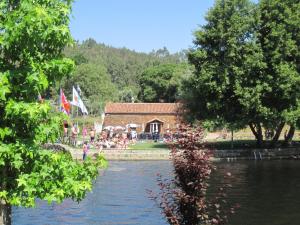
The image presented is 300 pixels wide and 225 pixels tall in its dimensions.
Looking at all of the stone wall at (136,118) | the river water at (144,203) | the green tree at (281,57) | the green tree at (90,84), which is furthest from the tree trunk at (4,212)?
the green tree at (90,84)

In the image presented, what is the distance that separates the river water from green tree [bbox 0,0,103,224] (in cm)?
1155

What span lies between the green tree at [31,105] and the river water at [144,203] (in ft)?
37.9

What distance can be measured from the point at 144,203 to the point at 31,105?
1739 centimetres

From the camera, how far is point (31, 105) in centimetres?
859

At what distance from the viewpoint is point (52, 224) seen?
20.3 m

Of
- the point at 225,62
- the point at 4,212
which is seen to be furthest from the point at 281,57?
the point at 4,212

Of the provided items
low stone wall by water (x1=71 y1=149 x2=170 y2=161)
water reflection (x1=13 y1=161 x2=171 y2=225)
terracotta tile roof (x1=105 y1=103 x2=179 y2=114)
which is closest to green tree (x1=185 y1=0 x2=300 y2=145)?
low stone wall by water (x1=71 y1=149 x2=170 y2=161)

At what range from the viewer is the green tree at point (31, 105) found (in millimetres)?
8594

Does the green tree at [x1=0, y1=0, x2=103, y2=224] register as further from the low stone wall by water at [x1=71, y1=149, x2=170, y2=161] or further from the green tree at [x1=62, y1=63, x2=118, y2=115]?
the green tree at [x1=62, y1=63, x2=118, y2=115]

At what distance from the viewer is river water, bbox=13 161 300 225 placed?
21125 millimetres

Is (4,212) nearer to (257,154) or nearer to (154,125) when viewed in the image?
(257,154)

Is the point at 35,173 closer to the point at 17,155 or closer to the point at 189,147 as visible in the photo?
the point at 17,155

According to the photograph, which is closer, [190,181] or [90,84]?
[190,181]

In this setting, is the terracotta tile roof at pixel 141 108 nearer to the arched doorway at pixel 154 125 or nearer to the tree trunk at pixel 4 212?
the arched doorway at pixel 154 125
